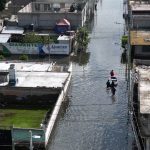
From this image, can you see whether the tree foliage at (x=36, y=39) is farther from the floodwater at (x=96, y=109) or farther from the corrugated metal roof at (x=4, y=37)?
the floodwater at (x=96, y=109)

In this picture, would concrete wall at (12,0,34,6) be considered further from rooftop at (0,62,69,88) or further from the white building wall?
rooftop at (0,62,69,88)

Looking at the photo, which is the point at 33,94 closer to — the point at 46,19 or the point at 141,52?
the point at 141,52

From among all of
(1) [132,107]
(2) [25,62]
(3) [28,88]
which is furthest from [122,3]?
(1) [132,107]

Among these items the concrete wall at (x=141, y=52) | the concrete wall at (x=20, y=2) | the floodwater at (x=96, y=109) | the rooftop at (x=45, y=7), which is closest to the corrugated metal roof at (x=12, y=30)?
the floodwater at (x=96, y=109)

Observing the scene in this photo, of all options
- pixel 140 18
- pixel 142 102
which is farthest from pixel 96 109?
pixel 140 18

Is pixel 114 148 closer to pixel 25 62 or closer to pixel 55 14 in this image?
pixel 25 62

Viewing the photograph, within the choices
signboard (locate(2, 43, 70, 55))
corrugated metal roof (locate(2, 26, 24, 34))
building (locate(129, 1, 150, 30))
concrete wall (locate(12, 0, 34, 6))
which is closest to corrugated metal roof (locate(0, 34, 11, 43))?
signboard (locate(2, 43, 70, 55))
